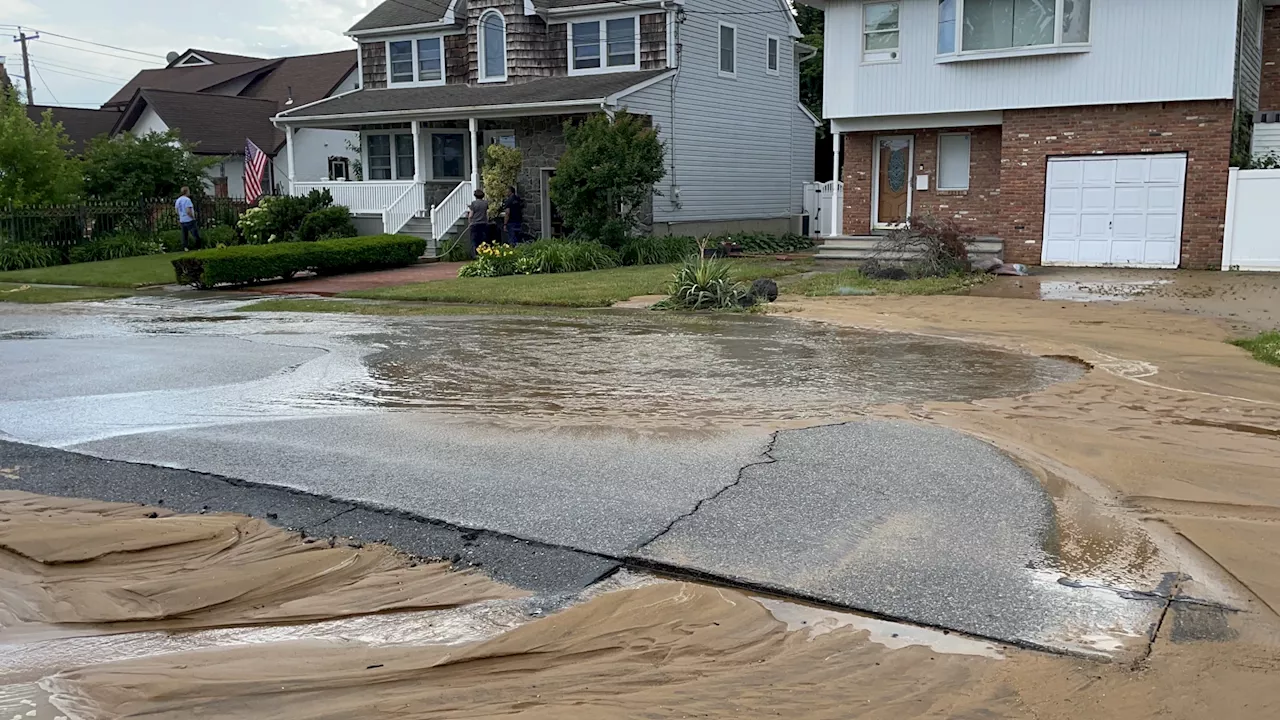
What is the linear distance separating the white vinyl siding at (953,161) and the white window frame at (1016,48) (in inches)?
80.3

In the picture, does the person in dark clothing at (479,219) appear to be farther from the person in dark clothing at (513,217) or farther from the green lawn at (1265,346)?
the green lawn at (1265,346)

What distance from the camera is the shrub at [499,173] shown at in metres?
27.4

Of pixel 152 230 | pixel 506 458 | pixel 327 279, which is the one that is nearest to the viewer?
pixel 506 458

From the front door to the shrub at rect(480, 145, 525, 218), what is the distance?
9.01m

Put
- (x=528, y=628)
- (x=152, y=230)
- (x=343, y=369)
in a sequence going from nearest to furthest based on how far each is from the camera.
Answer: (x=528, y=628), (x=343, y=369), (x=152, y=230)

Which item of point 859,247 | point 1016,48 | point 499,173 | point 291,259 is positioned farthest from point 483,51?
point 1016,48

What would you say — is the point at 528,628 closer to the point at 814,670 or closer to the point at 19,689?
the point at 814,670

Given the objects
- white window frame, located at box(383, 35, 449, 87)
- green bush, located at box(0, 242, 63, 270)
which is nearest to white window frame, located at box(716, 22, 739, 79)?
white window frame, located at box(383, 35, 449, 87)

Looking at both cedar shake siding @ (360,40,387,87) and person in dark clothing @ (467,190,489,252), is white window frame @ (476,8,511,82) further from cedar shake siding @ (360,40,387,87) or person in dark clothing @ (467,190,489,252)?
person in dark clothing @ (467,190,489,252)

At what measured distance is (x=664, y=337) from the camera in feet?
42.8

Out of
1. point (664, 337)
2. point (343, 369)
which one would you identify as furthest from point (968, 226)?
point (343, 369)

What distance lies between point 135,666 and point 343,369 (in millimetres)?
6581

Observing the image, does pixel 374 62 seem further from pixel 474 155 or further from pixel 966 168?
pixel 966 168

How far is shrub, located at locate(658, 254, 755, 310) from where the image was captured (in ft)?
52.5
